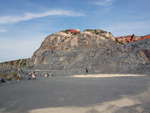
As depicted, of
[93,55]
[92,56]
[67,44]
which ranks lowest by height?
[92,56]

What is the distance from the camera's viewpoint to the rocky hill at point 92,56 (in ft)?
96.9

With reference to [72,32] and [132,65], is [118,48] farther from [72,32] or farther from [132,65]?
[72,32]

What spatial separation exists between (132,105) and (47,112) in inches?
185

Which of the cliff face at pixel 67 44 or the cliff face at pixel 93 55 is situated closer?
the cliff face at pixel 93 55

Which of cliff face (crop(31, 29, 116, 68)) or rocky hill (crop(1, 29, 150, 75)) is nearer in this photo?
rocky hill (crop(1, 29, 150, 75))

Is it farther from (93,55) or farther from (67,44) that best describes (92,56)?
(67,44)

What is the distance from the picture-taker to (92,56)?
128ft

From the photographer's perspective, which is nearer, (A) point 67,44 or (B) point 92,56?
(B) point 92,56

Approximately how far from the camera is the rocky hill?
29528 mm

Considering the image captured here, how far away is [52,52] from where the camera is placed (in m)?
52.9

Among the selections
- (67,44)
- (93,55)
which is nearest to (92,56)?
(93,55)

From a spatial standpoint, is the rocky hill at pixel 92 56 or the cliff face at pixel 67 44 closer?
the rocky hill at pixel 92 56

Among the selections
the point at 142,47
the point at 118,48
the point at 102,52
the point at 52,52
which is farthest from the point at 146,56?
the point at 52,52

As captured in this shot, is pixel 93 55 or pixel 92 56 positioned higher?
pixel 93 55
